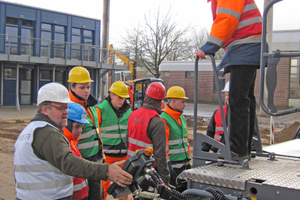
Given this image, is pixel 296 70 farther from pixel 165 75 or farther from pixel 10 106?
pixel 165 75

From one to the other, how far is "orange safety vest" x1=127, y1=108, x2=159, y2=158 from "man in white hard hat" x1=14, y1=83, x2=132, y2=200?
144cm

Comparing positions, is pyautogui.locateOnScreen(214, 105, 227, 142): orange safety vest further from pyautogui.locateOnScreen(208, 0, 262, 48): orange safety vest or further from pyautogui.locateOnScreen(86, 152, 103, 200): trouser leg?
pyautogui.locateOnScreen(208, 0, 262, 48): orange safety vest

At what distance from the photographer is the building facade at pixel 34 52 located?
2191cm

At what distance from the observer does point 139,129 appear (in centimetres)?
391

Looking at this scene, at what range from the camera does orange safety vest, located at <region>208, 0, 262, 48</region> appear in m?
2.79

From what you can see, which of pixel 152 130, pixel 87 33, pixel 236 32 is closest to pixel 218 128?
pixel 152 130

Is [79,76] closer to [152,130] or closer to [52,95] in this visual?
[152,130]

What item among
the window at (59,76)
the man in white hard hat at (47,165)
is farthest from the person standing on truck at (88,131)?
the window at (59,76)

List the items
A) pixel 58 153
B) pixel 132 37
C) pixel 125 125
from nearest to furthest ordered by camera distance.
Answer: pixel 58 153 < pixel 125 125 < pixel 132 37

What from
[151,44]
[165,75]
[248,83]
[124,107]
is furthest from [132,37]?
[248,83]

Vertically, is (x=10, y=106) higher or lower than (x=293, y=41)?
lower

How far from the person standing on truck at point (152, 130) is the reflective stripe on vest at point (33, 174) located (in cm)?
153

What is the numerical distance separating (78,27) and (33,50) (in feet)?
17.6

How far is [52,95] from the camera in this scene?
8.57 ft
